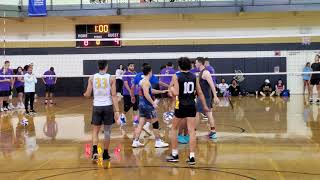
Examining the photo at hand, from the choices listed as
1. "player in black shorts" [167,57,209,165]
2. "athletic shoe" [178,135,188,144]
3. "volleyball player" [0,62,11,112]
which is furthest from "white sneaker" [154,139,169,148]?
"volleyball player" [0,62,11,112]

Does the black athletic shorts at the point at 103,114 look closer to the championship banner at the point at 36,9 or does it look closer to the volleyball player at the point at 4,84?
the volleyball player at the point at 4,84

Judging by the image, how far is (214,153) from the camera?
8055mm

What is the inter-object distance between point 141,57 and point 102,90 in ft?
56.4

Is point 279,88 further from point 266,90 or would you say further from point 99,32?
point 99,32

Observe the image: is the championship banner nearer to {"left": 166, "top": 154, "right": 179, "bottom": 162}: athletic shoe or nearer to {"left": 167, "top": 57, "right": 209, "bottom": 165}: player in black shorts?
{"left": 167, "top": 57, "right": 209, "bottom": 165}: player in black shorts

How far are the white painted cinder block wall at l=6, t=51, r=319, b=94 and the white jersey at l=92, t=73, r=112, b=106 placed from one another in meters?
16.9

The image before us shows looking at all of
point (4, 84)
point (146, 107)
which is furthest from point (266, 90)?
point (146, 107)

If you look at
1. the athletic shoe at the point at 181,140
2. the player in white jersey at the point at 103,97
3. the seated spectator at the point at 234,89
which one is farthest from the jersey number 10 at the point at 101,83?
the seated spectator at the point at 234,89

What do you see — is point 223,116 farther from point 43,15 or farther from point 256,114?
point 43,15

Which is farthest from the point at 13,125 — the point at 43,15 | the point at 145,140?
the point at 43,15

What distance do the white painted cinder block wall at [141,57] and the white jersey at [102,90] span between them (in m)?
16.9

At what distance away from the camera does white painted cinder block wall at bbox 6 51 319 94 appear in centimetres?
2392

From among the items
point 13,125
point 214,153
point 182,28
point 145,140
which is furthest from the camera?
point 182,28

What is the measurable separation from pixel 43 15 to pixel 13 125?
11.4m
